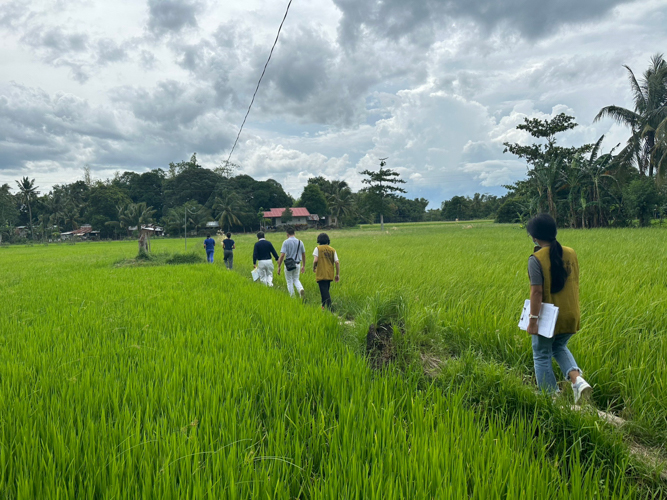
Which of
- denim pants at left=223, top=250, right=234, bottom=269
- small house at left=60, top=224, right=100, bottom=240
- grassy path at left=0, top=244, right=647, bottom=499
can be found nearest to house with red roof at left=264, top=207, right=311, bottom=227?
small house at left=60, top=224, right=100, bottom=240

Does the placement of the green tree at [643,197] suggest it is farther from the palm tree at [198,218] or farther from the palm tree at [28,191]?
the palm tree at [28,191]

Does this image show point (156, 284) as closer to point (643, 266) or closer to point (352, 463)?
point (352, 463)

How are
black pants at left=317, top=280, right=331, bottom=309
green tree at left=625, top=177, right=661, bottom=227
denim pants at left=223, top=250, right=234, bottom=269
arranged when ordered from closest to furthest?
black pants at left=317, top=280, right=331, bottom=309 < denim pants at left=223, top=250, right=234, bottom=269 < green tree at left=625, top=177, right=661, bottom=227

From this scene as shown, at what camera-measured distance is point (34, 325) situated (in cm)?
407

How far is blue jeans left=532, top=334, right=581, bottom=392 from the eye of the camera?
8.10 ft

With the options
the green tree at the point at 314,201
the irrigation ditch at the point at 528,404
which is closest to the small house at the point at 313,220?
the green tree at the point at 314,201

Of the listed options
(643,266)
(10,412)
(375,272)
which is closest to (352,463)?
(10,412)

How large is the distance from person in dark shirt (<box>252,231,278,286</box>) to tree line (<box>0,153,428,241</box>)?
3929 cm

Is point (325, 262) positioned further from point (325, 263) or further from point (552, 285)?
point (552, 285)

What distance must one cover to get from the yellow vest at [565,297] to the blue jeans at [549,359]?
12 centimetres

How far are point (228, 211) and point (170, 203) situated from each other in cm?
1570

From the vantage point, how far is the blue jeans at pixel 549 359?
8.10 ft

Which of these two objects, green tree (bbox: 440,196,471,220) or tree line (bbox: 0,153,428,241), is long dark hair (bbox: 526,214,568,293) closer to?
tree line (bbox: 0,153,428,241)

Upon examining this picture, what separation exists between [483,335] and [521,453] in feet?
6.68
